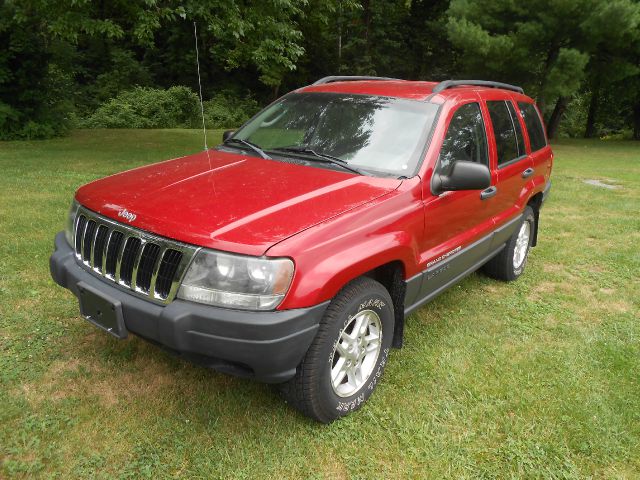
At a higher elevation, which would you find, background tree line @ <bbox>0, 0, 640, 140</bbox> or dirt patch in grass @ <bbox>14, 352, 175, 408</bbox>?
background tree line @ <bbox>0, 0, 640, 140</bbox>

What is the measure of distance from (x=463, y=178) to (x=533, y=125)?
2386 mm

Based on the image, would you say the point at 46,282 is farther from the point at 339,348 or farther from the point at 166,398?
the point at 339,348

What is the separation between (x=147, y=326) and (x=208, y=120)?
850 inches

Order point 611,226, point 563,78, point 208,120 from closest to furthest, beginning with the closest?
point 611,226 → point 563,78 → point 208,120

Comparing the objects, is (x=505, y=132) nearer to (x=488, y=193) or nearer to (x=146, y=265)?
(x=488, y=193)

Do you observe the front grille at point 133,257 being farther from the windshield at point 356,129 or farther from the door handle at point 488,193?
the door handle at point 488,193

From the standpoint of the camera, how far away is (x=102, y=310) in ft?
8.50

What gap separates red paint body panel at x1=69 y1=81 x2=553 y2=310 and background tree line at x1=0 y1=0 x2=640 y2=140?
23.9 ft

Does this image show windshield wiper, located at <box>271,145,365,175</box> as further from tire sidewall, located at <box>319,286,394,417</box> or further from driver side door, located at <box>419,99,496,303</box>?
tire sidewall, located at <box>319,286,394,417</box>

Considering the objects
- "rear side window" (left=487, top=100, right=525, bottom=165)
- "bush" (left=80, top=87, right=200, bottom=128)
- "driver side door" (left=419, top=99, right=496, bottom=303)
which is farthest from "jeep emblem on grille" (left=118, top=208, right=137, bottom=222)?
"bush" (left=80, top=87, right=200, bottom=128)

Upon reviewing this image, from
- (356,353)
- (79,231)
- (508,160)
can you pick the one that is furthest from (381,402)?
(508,160)

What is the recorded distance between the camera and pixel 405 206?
2.96 m

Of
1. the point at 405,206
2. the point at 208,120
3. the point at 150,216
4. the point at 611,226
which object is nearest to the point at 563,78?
the point at 611,226

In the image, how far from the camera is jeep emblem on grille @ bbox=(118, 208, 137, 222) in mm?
2591
